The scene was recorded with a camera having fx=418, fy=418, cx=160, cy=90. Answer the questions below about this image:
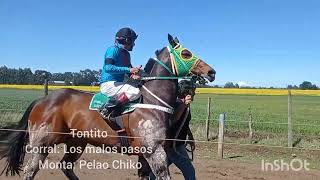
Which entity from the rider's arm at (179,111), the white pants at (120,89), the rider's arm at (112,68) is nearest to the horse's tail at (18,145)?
the white pants at (120,89)

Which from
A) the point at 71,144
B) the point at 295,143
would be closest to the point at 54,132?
the point at 71,144

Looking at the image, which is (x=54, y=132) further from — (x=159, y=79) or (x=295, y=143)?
(x=295, y=143)

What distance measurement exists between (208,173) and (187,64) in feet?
12.4

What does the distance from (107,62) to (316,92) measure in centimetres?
5479

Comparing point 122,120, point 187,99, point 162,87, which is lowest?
point 122,120

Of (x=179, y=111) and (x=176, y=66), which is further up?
(x=176, y=66)

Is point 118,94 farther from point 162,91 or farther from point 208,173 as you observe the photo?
point 208,173

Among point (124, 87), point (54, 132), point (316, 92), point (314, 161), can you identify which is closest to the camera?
point (124, 87)

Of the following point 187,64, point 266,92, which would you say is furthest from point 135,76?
point 266,92

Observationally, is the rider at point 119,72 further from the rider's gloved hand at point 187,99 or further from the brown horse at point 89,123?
the rider's gloved hand at point 187,99

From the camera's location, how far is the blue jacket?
5266 millimetres

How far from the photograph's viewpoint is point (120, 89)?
17.6 ft

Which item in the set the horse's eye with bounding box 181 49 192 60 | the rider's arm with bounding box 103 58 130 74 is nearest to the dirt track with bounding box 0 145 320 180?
the rider's arm with bounding box 103 58 130 74

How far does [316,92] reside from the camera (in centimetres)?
5569
